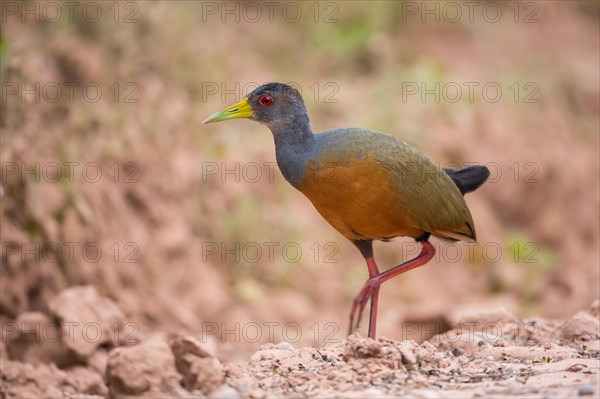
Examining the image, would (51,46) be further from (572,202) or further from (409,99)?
(572,202)

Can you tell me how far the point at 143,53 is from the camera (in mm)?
11930

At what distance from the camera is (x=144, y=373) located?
17.3 feet

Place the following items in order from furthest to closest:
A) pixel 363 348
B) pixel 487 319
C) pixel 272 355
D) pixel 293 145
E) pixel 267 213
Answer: pixel 267 213, pixel 487 319, pixel 293 145, pixel 272 355, pixel 363 348

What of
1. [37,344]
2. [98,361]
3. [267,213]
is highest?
[267,213]

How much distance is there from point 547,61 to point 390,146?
12.0 metres

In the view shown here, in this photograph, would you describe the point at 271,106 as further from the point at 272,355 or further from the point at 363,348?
the point at 363,348

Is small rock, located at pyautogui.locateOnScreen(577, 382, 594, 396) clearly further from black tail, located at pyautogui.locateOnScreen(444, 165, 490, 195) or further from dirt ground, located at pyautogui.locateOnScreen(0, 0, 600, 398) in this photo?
black tail, located at pyautogui.locateOnScreen(444, 165, 490, 195)

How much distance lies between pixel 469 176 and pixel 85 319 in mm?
3650

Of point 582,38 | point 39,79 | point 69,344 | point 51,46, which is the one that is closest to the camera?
point 69,344

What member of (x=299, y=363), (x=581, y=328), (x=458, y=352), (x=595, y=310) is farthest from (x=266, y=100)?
(x=595, y=310)

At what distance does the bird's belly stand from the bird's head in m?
0.57

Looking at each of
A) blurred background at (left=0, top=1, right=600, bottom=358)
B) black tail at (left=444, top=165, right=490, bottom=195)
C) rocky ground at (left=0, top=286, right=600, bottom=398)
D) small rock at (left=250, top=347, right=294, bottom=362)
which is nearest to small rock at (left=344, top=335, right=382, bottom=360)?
rocky ground at (left=0, top=286, right=600, bottom=398)

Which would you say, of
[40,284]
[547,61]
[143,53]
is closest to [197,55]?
[143,53]

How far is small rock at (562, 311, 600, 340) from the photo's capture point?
772cm
